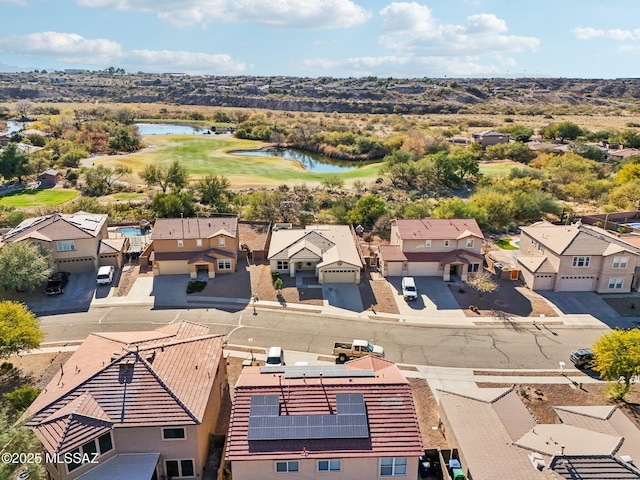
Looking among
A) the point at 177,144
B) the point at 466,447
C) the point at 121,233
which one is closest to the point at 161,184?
the point at 121,233

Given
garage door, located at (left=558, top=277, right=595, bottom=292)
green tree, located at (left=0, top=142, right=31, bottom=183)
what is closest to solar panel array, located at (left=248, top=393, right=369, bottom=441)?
garage door, located at (left=558, top=277, right=595, bottom=292)

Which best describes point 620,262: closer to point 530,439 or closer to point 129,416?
point 530,439

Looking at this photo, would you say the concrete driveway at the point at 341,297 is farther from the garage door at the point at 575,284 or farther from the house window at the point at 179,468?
the house window at the point at 179,468

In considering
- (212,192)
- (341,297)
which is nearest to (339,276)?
(341,297)

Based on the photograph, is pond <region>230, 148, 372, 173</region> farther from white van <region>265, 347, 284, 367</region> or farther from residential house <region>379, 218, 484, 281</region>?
white van <region>265, 347, 284, 367</region>

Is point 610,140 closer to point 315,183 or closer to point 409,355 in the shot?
point 315,183

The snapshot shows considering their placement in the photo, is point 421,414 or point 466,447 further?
point 421,414

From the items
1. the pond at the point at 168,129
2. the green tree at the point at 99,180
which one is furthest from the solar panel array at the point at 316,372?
the pond at the point at 168,129

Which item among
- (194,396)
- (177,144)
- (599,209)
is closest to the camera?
(194,396)
